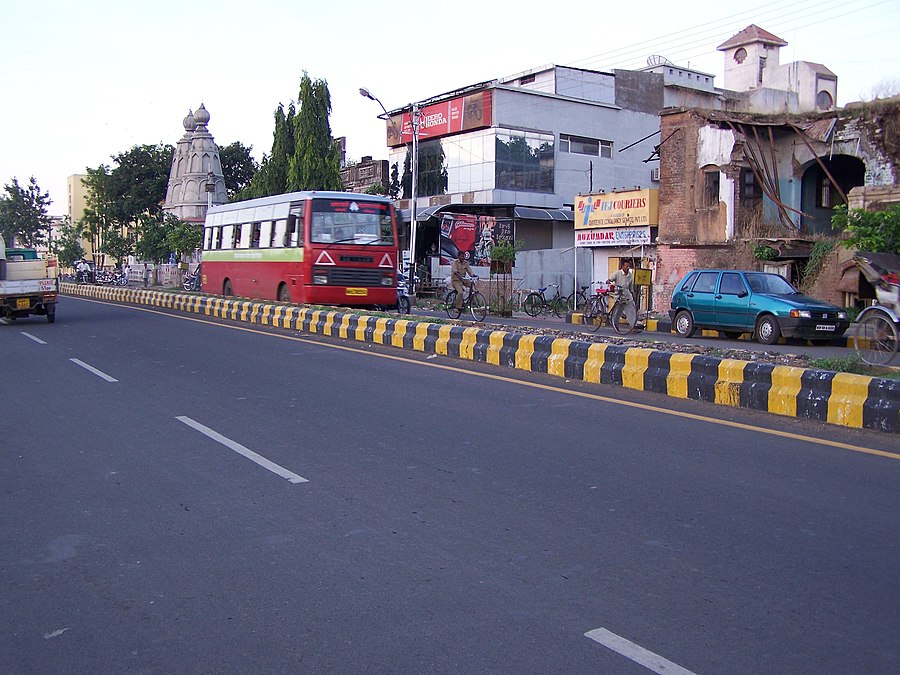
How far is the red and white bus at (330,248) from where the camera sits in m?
22.2

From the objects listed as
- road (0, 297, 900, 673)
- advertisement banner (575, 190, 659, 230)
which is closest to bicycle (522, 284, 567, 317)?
advertisement banner (575, 190, 659, 230)

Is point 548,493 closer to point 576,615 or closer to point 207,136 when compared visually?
point 576,615

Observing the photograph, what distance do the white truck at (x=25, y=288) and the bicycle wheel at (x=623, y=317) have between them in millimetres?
14756

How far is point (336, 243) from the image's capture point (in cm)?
2217

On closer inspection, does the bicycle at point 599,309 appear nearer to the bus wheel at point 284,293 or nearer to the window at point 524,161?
the bus wheel at point 284,293

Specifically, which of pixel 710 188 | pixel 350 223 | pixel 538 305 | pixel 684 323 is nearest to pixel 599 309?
pixel 684 323

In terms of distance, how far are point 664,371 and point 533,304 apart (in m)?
20.8

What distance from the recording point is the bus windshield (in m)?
22.2

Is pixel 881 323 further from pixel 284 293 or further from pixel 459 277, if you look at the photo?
pixel 284 293

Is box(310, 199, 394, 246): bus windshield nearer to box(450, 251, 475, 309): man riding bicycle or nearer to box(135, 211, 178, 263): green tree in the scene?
box(450, 251, 475, 309): man riding bicycle

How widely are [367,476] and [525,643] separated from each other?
2953mm

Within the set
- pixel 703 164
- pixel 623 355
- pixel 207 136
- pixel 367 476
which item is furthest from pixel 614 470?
pixel 207 136

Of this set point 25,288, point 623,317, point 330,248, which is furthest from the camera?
point 330,248

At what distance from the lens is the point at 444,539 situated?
5.02m
